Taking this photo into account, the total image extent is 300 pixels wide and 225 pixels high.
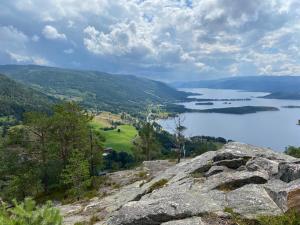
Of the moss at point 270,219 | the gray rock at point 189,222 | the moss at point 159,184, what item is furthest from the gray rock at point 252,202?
the moss at point 159,184

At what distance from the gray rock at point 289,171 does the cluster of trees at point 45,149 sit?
49128mm

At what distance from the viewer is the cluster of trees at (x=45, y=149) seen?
73.4 metres

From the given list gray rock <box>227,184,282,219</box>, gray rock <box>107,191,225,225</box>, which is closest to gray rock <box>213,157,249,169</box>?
gray rock <box>227,184,282,219</box>

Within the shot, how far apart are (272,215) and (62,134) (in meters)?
60.7

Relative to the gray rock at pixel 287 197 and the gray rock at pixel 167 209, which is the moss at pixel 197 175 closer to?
the gray rock at pixel 167 209

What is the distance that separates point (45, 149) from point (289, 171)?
198 ft

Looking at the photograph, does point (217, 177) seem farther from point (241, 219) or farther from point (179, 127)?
point (179, 127)

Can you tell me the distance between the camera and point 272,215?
63.0ft

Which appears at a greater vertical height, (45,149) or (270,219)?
(270,219)

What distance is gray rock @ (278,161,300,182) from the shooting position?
2564 cm

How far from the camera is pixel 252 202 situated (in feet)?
69.6

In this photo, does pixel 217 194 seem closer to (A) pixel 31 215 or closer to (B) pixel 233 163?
(B) pixel 233 163

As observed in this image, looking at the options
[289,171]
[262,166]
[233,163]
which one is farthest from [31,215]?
[233,163]

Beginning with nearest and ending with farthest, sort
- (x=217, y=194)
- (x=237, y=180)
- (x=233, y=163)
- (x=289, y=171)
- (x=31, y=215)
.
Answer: (x=31, y=215) → (x=217, y=194) → (x=289, y=171) → (x=237, y=180) → (x=233, y=163)
